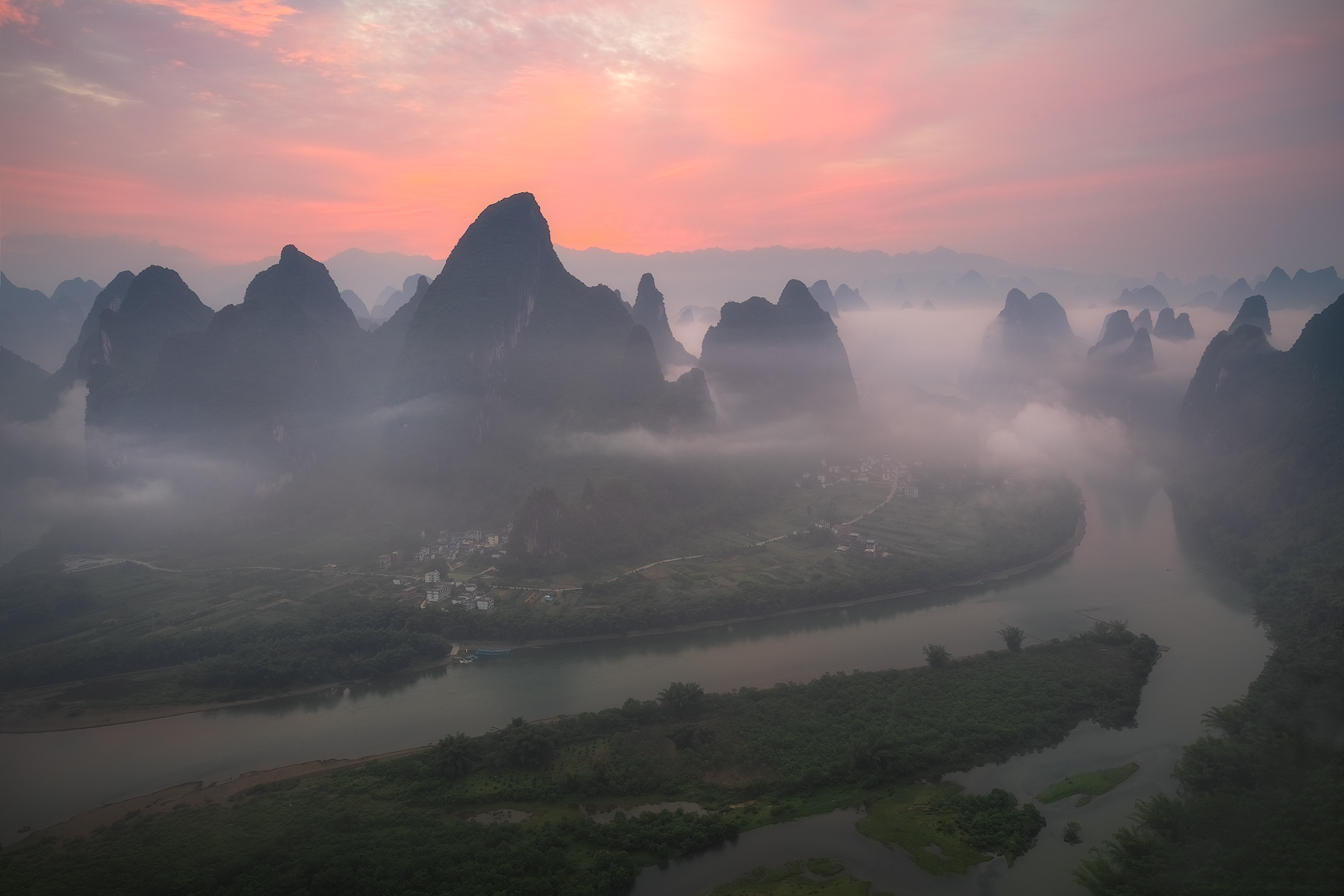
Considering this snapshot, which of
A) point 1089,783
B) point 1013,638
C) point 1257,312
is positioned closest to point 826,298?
point 1257,312

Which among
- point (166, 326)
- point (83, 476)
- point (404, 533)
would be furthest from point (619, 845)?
point (166, 326)

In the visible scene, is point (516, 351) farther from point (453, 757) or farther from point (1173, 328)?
point (1173, 328)

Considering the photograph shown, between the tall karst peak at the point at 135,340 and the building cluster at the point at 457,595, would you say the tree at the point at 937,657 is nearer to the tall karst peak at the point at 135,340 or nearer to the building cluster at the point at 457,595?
the building cluster at the point at 457,595

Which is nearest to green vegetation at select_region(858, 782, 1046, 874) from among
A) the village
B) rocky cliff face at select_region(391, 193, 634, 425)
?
the village

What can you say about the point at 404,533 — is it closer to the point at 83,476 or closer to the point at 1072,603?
the point at 83,476

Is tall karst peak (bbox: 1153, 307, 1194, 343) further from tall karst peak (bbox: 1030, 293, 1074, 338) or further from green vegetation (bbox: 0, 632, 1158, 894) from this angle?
green vegetation (bbox: 0, 632, 1158, 894)
